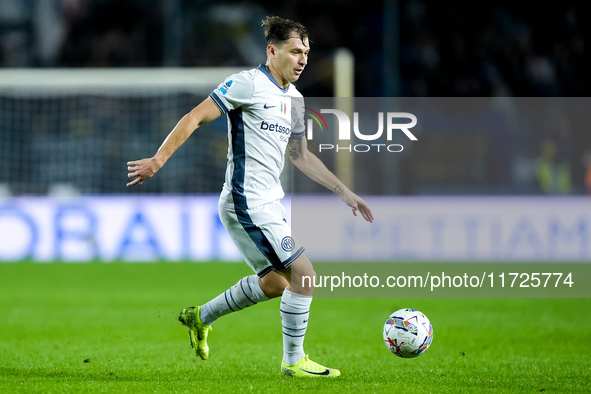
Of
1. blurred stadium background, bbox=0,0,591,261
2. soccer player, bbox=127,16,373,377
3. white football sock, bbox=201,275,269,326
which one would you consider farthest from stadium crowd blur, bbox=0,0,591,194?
soccer player, bbox=127,16,373,377

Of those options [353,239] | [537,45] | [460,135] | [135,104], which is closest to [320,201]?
[353,239]

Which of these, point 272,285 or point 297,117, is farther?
A: point 297,117

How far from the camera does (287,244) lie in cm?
498

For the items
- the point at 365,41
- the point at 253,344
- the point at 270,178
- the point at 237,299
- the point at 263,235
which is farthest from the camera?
the point at 365,41

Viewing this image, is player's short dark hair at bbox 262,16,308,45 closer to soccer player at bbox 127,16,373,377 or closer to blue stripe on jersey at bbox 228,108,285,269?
soccer player at bbox 127,16,373,377

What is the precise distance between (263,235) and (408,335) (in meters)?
1.18

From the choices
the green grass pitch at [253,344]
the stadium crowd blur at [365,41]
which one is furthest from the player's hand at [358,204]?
the stadium crowd blur at [365,41]

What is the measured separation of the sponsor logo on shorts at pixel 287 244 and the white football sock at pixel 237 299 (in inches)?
17.1

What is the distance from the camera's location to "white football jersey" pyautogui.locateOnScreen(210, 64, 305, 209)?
5.00 m

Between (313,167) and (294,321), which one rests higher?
(313,167)

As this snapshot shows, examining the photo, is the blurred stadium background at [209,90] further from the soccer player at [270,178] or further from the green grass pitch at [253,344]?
the soccer player at [270,178]

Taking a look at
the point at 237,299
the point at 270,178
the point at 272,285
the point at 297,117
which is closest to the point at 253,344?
the point at 237,299

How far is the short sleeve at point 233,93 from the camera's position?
4.84 meters

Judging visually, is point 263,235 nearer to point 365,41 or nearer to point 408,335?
point 408,335
